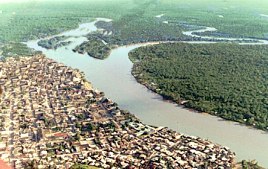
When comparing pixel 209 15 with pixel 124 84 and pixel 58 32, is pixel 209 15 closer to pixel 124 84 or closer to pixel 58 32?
pixel 58 32

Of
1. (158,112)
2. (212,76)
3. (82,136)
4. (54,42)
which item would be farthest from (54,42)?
(82,136)

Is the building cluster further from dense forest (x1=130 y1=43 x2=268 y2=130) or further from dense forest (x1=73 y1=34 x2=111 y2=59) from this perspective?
dense forest (x1=73 y1=34 x2=111 y2=59)

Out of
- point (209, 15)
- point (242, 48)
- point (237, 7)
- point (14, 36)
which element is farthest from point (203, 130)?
point (237, 7)

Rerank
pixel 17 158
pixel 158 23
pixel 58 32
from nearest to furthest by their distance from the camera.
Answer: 1. pixel 17 158
2. pixel 58 32
3. pixel 158 23

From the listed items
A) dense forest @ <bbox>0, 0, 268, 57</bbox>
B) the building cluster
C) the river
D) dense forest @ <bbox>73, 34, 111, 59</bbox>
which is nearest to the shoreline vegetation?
dense forest @ <bbox>73, 34, 111, 59</bbox>

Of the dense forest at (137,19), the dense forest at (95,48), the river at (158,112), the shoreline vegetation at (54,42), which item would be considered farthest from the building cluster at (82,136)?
the dense forest at (137,19)

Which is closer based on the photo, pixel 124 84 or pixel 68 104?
pixel 68 104
